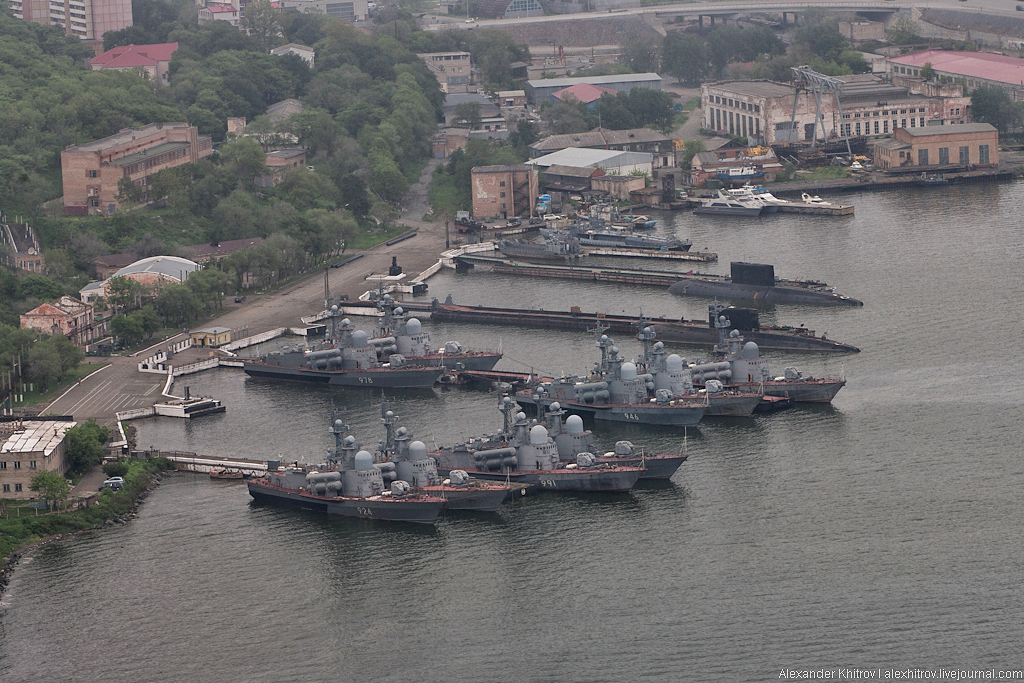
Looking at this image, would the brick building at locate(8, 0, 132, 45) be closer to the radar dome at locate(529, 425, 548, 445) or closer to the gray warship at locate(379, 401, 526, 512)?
the gray warship at locate(379, 401, 526, 512)

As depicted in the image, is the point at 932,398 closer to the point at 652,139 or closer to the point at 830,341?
the point at 830,341

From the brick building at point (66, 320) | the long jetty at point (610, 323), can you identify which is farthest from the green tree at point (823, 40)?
the brick building at point (66, 320)

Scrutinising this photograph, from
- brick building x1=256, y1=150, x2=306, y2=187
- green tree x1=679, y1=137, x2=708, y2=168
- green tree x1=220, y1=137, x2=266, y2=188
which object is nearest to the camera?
green tree x1=220, y1=137, x2=266, y2=188

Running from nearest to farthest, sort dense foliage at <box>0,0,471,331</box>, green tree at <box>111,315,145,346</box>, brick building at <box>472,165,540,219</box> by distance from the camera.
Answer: green tree at <box>111,315,145,346</box>, dense foliage at <box>0,0,471,331</box>, brick building at <box>472,165,540,219</box>

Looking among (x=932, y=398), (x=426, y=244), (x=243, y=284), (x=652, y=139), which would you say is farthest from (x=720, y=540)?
(x=652, y=139)

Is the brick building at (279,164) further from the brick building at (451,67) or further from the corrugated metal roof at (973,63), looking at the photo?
the corrugated metal roof at (973,63)

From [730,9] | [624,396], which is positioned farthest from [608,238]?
[730,9]

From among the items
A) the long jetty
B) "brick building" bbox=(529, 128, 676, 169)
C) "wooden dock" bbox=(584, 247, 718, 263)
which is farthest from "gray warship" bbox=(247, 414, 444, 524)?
"brick building" bbox=(529, 128, 676, 169)
